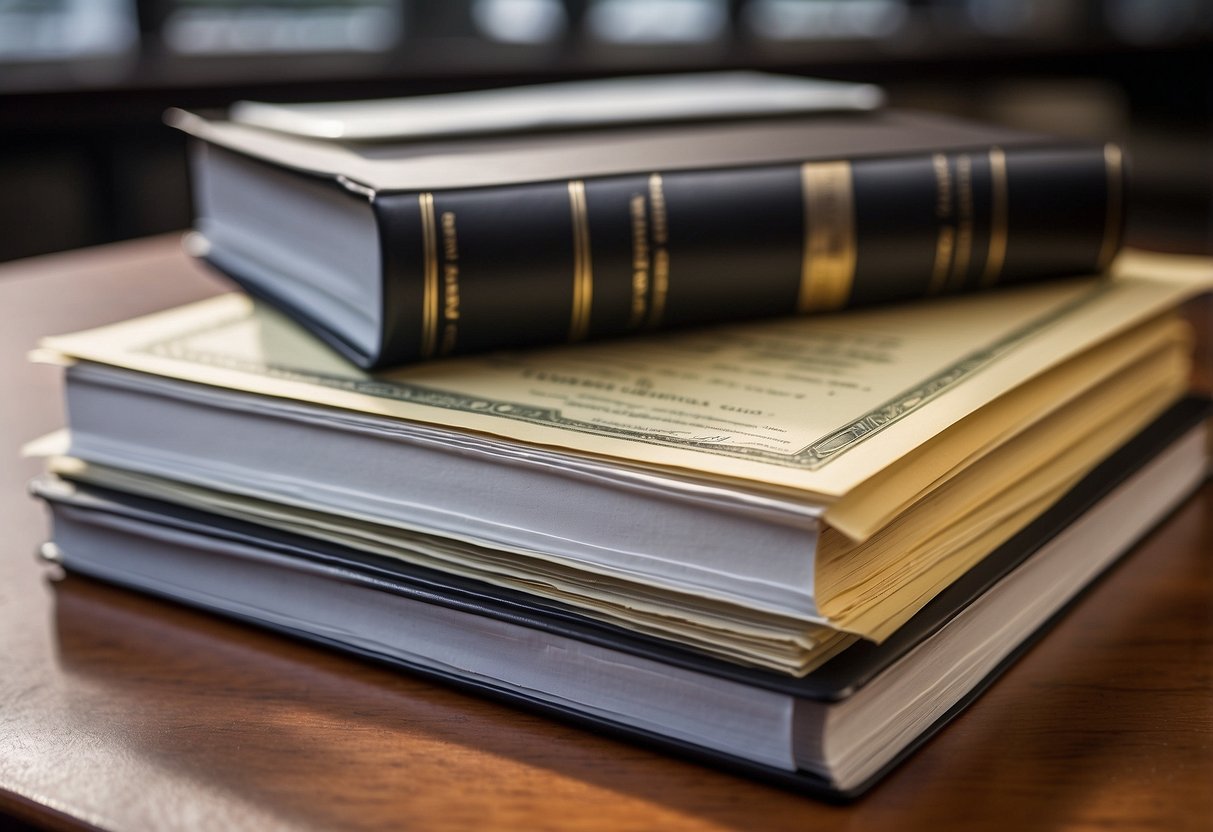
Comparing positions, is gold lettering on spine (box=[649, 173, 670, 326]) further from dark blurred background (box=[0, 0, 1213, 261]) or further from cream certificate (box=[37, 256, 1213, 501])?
dark blurred background (box=[0, 0, 1213, 261])

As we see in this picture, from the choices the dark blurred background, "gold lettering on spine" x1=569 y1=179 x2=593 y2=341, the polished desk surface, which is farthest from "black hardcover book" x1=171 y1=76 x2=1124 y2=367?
the dark blurred background

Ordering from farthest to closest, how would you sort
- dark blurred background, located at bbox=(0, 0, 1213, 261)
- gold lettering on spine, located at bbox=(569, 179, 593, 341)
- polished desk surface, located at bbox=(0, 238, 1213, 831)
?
dark blurred background, located at bbox=(0, 0, 1213, 261), gold lettering on spine, located at bbox=(569, 179, 593, 341), polished desk surface, located at bbox=(0, 238, 1213, 831)

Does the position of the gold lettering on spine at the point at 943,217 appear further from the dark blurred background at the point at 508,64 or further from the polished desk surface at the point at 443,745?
the dark blurred background at the point at 508,64

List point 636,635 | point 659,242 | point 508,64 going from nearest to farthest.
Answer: point 636,635 → point 659,242 → point 508,64

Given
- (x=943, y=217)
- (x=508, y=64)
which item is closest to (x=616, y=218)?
(x=943, y=217)

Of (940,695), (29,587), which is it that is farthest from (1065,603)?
(29,587)

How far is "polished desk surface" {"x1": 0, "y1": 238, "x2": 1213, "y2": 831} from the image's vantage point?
0.90ft

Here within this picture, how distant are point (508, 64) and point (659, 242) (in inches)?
71.3

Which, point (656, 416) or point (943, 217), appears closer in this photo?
point (656, 416)

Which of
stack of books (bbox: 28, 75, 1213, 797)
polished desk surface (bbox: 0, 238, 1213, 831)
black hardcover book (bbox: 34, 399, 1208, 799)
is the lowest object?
polished desk surface (bbox: 0, 238, 1213, 831)

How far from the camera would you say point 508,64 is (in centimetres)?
212

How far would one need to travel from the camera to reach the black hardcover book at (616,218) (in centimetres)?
37

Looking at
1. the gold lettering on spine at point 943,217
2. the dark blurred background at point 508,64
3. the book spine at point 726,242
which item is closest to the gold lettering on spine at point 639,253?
the book spine at point 726,242

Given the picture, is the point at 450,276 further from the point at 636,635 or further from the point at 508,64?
the point at 508,64
